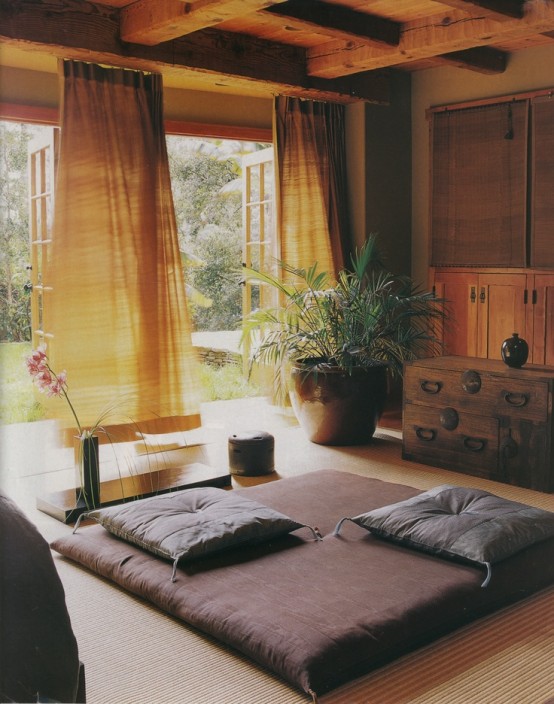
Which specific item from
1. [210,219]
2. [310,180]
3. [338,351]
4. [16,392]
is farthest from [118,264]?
[210,219]

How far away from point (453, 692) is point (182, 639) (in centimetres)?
78

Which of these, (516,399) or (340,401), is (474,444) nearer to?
(516,399)

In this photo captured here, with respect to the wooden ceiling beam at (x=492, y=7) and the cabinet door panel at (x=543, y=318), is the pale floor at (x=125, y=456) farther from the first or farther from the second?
the wooden ceiling beam at (x=492, y=7)

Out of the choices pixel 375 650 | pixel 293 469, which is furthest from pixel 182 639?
pixel 293 469

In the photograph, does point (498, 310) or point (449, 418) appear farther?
point (498, 310)

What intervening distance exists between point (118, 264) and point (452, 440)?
2.05 m

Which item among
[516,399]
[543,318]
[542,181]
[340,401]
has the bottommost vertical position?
[340,401]

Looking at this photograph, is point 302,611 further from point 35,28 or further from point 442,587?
point 35,28

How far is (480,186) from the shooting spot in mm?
5465

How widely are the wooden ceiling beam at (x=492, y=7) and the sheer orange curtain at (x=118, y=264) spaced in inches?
68.2

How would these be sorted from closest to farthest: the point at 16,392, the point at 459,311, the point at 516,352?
the point at 516,352, the point at 459,311, the point at 16,392

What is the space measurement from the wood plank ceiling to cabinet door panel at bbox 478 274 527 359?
4.47 ft

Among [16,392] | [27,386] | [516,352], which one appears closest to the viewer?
[516,352]

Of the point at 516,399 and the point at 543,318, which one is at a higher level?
the point at 543,318
